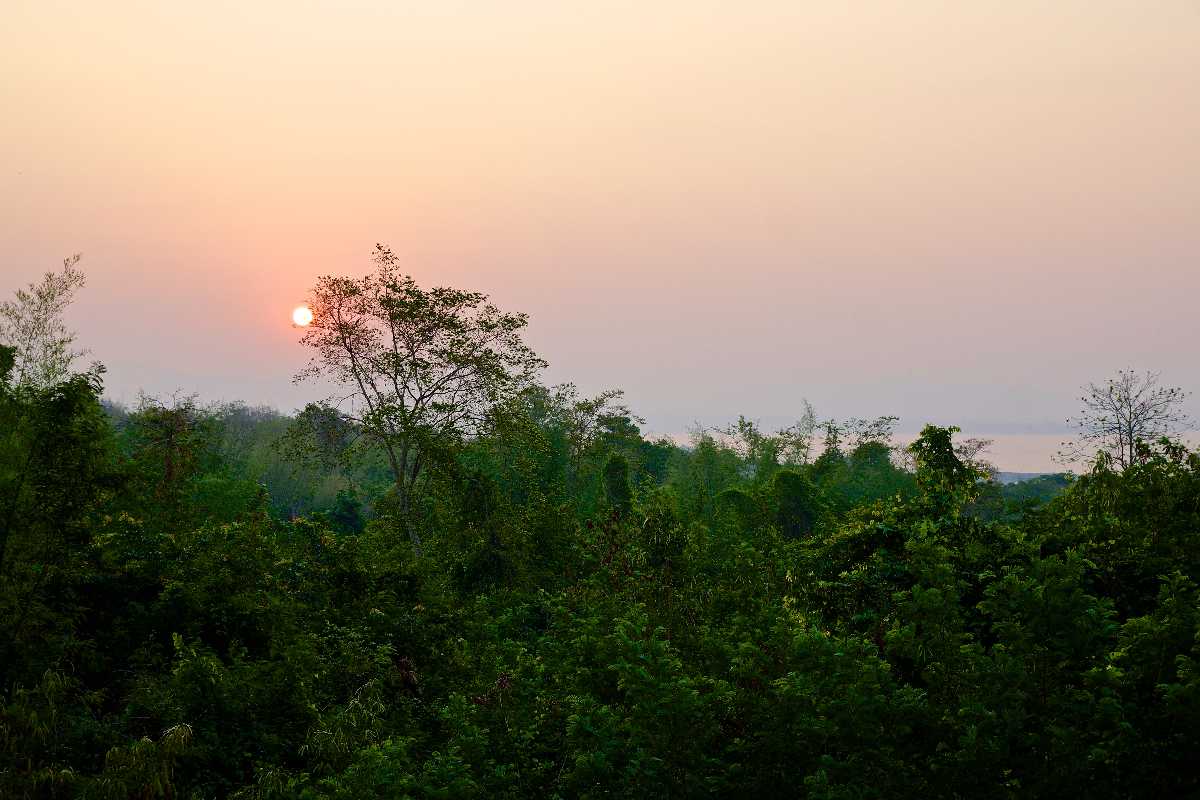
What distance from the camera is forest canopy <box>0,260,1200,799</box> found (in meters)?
6.91

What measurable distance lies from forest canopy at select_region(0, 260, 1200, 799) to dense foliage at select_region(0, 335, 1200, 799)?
0.13 ft

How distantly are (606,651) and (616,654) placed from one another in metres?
0.18

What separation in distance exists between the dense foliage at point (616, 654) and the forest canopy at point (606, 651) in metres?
0.04

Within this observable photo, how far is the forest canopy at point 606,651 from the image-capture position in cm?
691

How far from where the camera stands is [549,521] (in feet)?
86.2

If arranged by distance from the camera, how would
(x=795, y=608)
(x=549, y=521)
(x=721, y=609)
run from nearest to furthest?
(x=795, y=608)
(x=721, y=609)
(x=549, y=521)

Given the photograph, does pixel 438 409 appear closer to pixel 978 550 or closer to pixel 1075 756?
pixel 978 550

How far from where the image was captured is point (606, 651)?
33.2 ft

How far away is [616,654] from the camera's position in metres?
10.0

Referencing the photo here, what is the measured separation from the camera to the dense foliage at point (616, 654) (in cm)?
690

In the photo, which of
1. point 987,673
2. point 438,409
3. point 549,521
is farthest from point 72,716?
point 438,409

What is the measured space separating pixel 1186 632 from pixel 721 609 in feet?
33.5

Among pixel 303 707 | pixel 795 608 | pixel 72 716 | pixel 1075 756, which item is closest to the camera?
pixel 1075 756

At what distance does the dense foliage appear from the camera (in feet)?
22.6
